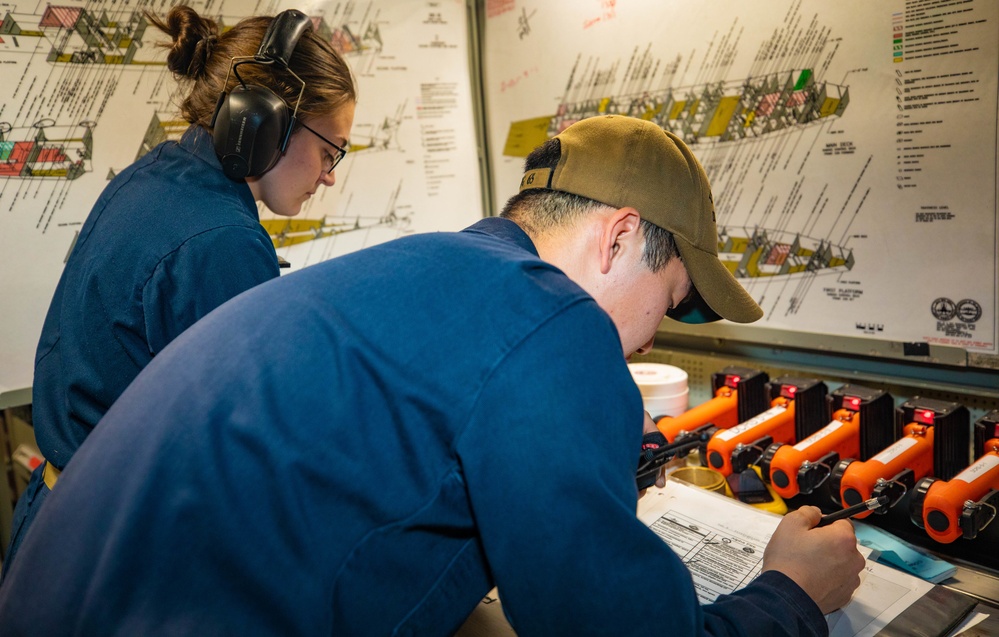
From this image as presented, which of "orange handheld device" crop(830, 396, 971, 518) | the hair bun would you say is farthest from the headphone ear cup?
"orange handheld device" crop(830, 396, 971, 518)

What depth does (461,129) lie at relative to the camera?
7.70 ft

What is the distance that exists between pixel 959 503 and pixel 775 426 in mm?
394

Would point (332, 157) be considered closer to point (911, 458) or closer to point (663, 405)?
point (663, 405)

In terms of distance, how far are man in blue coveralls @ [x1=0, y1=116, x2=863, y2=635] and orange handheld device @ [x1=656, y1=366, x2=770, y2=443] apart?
96 cm

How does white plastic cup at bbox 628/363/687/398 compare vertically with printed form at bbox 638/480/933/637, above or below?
above

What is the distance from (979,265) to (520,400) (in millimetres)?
1259

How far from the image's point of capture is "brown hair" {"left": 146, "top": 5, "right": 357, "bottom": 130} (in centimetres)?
129

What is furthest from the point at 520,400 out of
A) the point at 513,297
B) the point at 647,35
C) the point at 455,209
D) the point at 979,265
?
the point at 455,209

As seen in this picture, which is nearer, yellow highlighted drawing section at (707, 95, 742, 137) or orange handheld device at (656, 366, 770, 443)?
orange handheld device at (656, 366, 770, 443)

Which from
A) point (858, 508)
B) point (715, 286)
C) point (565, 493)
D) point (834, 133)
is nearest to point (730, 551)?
point (858, 508)

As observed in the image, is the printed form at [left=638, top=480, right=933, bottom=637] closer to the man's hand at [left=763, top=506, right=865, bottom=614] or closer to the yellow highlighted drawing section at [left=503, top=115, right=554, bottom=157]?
the man's hand at [left=763, top=506, right=865, bottom=614]

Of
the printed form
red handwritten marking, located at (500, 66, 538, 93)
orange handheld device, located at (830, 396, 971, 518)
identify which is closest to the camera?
the printed form

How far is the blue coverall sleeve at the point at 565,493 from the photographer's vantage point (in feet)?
2.01

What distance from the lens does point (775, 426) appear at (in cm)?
153
